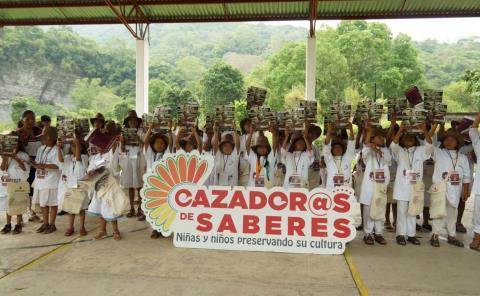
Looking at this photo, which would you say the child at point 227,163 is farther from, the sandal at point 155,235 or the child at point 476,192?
the child at point 476,192

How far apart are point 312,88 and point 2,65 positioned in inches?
2192

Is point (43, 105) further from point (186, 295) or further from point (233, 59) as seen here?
point (186, 295)

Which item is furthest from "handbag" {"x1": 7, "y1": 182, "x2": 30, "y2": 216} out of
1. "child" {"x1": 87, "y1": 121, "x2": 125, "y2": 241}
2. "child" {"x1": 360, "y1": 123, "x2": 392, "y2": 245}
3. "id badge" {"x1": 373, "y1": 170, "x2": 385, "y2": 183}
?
"id badge" {"x1": 373, "y1": 170, "x2": 385, "y2": 183}

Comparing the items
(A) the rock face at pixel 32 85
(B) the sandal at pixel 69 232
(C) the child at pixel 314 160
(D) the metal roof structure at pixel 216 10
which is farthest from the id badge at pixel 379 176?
(A) the rock face at pixel 32 85

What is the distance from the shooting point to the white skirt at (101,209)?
580cm

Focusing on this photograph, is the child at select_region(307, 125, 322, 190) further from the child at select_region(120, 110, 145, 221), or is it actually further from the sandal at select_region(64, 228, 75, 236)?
the sandal at select_region(64, 228, 75, 236)

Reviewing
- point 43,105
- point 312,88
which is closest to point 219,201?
point 312,88

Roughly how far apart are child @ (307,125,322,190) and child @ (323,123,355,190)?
12.0 inches

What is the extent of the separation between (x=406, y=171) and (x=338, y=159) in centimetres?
91

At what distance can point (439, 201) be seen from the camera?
567 cm

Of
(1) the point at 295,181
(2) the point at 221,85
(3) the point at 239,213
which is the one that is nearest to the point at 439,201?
(1) the point at 295,181

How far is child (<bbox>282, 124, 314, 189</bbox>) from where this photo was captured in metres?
5.88

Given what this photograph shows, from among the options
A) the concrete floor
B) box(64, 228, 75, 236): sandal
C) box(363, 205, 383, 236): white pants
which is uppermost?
box(363, 205, 383, 236): white pants

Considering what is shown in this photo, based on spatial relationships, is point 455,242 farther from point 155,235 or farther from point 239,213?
point 155,235
